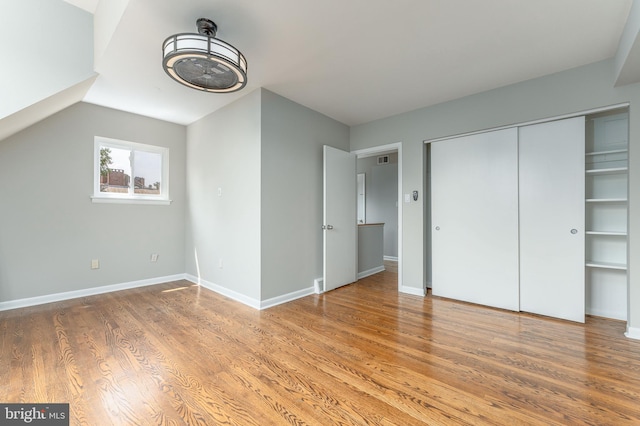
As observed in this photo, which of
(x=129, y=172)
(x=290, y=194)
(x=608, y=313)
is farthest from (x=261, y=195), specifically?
(x=608, y=313)

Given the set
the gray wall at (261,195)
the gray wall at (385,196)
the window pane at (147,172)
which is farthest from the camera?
the gray wall at (385,196)

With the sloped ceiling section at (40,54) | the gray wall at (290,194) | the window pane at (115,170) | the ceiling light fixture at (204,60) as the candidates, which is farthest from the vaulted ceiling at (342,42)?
the window pane at (115,170)

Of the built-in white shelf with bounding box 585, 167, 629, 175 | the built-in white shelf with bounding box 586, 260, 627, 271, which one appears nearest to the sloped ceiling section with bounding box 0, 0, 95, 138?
the built-in white shelf with bounding box 585, 167, 629, 175

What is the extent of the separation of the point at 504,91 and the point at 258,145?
9.70ft

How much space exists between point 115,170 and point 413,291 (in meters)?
4.70

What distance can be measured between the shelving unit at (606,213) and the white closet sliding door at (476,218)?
70 centimetres

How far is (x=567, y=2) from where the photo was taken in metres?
1.94

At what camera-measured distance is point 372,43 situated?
239cm

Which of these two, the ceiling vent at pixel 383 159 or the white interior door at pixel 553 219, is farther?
the ceiling vent at pixel 383 159

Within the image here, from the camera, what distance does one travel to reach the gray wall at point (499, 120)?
2473 millimetres

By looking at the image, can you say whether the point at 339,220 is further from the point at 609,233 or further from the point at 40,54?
the point at 40,54

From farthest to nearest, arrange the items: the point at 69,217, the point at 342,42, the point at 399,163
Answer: the point at 399,163 → the point at 69,217 → the point at 342,42

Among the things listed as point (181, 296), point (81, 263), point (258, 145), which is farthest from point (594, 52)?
point (81, 263)

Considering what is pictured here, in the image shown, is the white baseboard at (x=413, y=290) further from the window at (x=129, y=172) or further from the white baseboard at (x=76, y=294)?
the window at (x=129, y=172)
